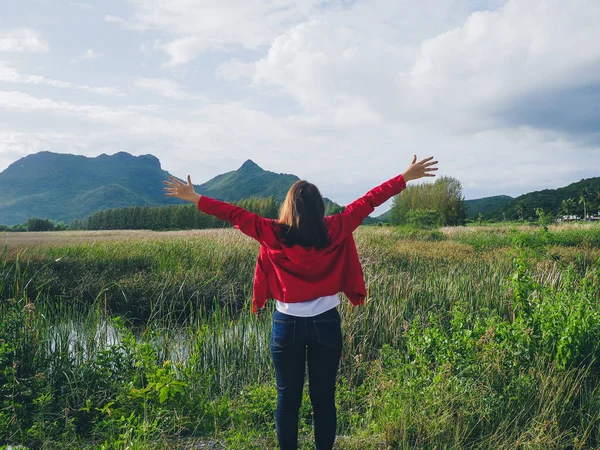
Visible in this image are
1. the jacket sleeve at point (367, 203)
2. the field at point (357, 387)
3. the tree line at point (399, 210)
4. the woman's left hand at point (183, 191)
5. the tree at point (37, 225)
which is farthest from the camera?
the tree line at point (399, 210)

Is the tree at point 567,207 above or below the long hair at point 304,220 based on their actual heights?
above

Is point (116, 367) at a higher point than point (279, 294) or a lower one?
lower

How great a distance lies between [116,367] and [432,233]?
2370 cm

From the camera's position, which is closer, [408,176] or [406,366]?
[408,176]

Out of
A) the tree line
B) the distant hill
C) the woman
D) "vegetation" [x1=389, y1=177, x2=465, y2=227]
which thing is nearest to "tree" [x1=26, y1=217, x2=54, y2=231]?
the tree line

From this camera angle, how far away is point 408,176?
3.21 meters

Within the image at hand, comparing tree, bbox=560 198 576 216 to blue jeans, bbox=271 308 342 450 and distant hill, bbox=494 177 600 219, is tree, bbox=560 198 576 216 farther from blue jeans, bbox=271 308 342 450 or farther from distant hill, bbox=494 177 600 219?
blue jeans, bbox=271 308 342 450

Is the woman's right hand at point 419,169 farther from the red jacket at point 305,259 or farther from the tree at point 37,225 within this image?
the tree at point 37,225

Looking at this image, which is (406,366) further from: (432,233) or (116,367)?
(432,233)

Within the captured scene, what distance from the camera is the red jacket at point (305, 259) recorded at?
2629 mm

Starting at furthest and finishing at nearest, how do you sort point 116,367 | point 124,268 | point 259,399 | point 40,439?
point 124,268
point 116,367
point 259,399
point 40,439

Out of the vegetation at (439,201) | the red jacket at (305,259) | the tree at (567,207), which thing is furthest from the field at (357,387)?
the tree at (567,207)

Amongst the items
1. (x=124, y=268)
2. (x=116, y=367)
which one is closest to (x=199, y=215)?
(x=124, y=268)

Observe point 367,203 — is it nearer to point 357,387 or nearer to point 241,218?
point 241,218
